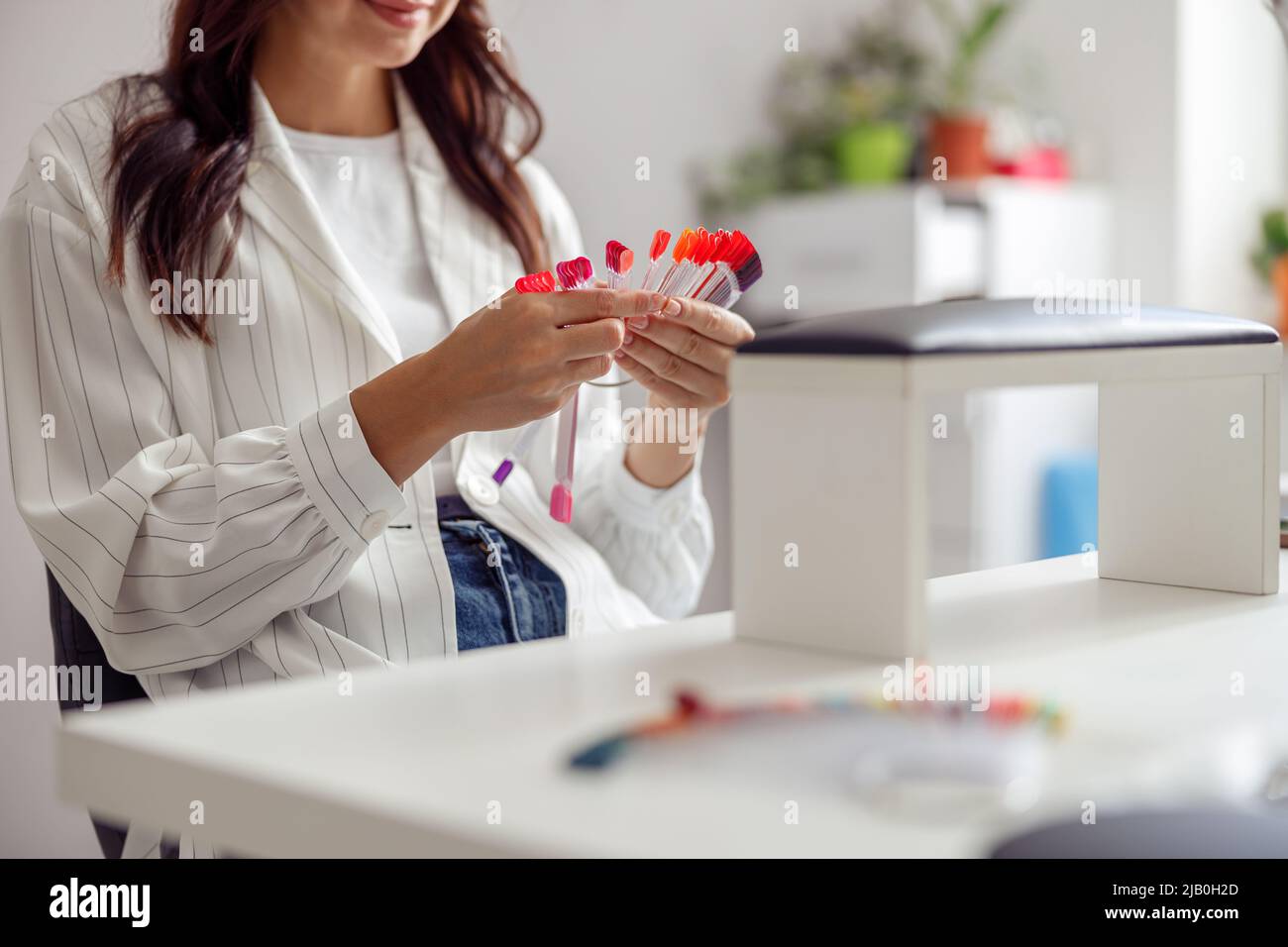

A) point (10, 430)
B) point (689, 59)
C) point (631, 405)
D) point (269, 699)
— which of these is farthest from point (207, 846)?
point (689, 59)

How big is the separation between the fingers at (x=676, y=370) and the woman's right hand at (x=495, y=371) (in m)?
0.04

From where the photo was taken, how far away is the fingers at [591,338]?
90cm

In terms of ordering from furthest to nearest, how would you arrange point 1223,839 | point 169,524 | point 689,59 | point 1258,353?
point 689,59 < point 169,524 < point 1258,353 < point 1223,839

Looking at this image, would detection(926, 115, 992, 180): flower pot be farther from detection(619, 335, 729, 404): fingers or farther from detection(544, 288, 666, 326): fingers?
detection(544, 288, 666, 326): fingers

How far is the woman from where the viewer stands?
940 mm

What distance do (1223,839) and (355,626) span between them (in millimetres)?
715

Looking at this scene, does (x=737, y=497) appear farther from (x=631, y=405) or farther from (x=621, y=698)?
(x=631, y=405)

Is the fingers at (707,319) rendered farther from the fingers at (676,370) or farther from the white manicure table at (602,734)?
the white manicure table at (602,734)

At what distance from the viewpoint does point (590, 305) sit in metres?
0.90

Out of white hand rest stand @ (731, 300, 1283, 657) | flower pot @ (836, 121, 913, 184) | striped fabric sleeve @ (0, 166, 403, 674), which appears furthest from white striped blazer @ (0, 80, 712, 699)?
flower pot @ (836, 121, 913, 184)

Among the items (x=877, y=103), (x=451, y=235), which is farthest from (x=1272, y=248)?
(x=451, y=235)

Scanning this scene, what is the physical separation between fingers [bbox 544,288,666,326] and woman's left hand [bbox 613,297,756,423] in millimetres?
22

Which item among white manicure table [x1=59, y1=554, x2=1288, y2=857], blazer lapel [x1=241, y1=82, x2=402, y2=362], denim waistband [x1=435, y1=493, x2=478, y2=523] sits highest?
blazer lapel [x1=241, y1=82, x2=402, y2=362]

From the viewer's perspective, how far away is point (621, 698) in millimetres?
580
